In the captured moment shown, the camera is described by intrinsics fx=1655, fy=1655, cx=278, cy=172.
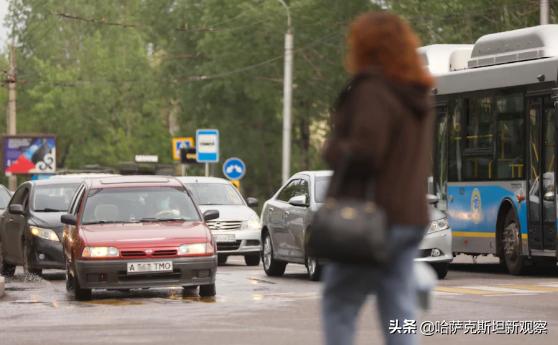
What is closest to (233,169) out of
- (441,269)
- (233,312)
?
(441,269)

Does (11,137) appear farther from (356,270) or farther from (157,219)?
(356,270)

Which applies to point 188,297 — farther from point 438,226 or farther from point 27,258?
point 27,258

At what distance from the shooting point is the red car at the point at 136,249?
713 inches

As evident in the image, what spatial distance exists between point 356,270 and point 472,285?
539 inches

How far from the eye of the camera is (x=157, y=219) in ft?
63.2

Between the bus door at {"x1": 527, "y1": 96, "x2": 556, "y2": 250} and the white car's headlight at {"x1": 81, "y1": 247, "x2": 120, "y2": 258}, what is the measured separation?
6.69 meters

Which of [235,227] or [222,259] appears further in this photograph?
[222,259]

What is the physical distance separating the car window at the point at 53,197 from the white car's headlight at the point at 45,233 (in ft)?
2.97

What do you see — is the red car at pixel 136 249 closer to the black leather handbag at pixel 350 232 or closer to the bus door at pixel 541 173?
the bus door at pixel 541 173

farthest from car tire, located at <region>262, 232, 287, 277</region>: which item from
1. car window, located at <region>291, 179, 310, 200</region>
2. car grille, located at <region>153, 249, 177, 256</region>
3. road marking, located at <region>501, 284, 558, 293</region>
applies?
→ car grille, located at <region>153, 249, 177, 256</region>

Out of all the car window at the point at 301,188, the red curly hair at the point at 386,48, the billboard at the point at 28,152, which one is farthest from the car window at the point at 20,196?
the billboard at the point at 28,152

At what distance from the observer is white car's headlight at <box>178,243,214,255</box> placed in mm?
18203

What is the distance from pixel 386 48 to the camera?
22.7ft

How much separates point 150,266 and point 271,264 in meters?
5.64
